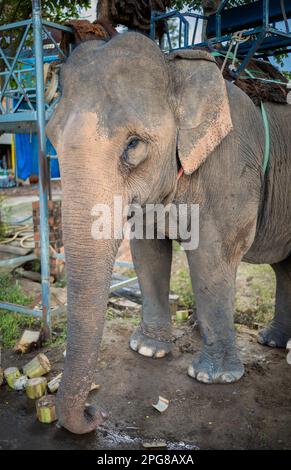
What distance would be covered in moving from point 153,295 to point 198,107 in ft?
5.44

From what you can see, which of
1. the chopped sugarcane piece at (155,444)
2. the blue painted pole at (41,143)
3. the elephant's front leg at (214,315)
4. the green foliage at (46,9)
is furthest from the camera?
the green foliage at (46,9)

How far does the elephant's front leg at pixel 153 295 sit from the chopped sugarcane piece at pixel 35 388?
0.93 metres

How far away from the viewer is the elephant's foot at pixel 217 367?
10.2 feet

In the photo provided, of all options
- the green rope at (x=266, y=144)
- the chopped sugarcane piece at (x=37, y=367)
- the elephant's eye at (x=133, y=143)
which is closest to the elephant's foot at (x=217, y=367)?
the chopped sugarcane piece at (x=37, y=367)

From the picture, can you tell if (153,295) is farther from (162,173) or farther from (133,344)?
(162,173)

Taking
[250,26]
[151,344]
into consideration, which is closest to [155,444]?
[151,344]

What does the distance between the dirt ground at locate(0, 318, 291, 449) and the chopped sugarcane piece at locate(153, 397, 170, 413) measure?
3 cm

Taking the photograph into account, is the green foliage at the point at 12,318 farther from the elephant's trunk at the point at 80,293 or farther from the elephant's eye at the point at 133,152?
the elephant's eye at the point at 133,152

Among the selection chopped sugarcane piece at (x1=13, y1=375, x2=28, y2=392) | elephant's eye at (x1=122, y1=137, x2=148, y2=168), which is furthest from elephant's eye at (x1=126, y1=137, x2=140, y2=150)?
chopped sugarcane piece at (x1=13, y1=375, x2=28, y2=392)

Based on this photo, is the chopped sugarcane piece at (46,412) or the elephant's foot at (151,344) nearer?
the chopped sugarcane piece at (46,412)

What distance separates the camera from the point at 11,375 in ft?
10.2

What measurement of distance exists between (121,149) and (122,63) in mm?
475

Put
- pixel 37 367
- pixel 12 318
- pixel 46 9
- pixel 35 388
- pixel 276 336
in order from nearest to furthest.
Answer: pixel 35 388, pixel 37 367, pixel 276 336, pixel 12 318, pixel 46 9
